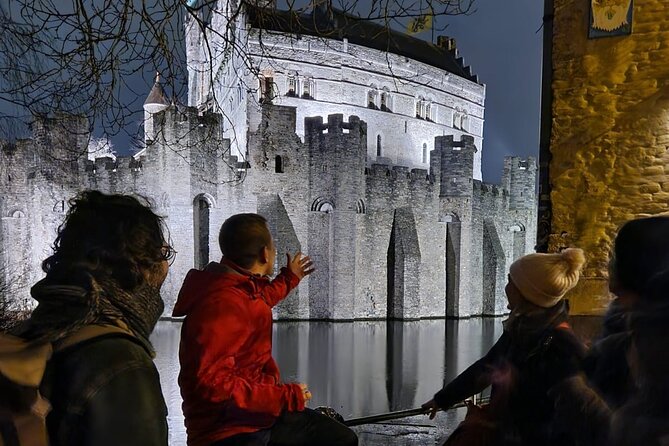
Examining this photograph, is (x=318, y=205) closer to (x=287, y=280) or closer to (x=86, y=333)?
(x=287, y=280)

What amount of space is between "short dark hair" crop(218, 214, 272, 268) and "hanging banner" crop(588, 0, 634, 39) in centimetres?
443

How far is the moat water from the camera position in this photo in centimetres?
880

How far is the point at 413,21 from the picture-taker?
2701 millimetres

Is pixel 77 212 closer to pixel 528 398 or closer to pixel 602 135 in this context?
pixel 528 398

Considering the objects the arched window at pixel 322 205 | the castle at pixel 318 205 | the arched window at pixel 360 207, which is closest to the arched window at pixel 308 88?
the castle at pixel 318 205

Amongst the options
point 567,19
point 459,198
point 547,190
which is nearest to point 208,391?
point 547,190

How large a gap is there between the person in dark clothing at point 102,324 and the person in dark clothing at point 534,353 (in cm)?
126

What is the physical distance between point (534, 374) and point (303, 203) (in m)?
17.0

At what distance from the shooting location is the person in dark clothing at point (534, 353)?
170 centimetres

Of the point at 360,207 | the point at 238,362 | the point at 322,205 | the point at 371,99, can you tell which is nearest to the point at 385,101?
the point at 371,99

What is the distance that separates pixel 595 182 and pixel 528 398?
147 inches

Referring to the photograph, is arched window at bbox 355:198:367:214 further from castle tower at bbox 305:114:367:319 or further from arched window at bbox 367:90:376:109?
arched window at bbox 367:90:376:109

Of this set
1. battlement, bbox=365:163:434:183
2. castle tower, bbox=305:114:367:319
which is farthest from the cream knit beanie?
battlement, bbox=365:163:434:183

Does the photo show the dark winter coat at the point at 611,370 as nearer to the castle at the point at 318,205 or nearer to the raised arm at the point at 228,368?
the raised arm at the point at 228,368
